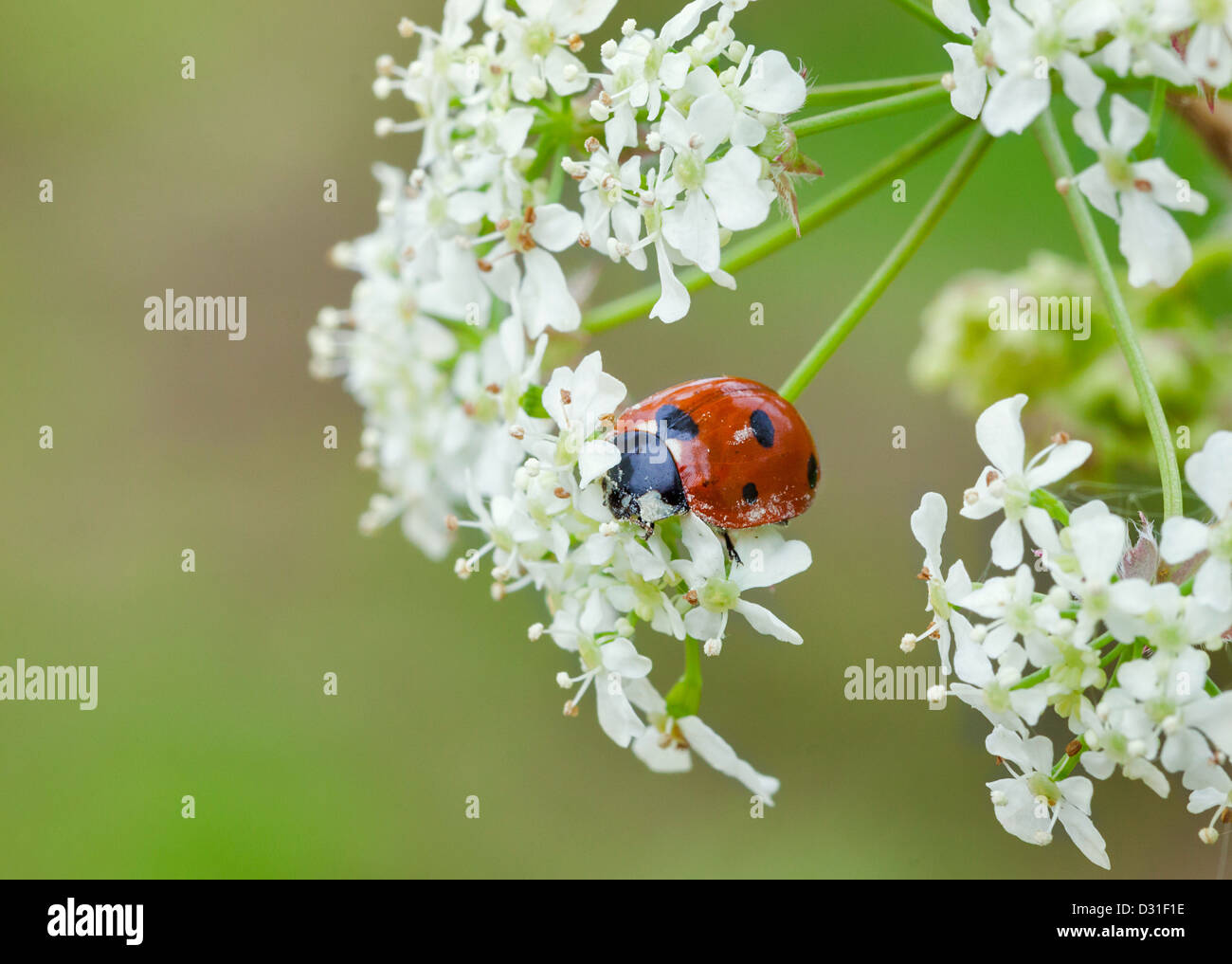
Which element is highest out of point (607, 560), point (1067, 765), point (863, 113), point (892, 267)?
point (863, 113)

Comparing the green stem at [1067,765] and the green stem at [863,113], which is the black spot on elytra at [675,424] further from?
the green stem at [1067,765]

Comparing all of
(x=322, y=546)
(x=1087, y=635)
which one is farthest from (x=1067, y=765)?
(x=322, y=546)

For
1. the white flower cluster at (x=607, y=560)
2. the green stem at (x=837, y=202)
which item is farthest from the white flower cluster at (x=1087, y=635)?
the green stem at (x=837, y=202)

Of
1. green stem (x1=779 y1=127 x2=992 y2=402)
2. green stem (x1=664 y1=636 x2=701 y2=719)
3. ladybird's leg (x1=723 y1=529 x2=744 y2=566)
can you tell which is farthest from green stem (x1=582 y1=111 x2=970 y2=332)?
green stem (x1=664 y1=636 x2=701 y2=719)

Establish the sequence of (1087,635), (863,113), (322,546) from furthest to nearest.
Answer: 1. (322,546)
2. (863,113)
3. (1087,635)

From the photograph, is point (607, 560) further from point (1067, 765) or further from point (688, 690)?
point (1067, 765)
